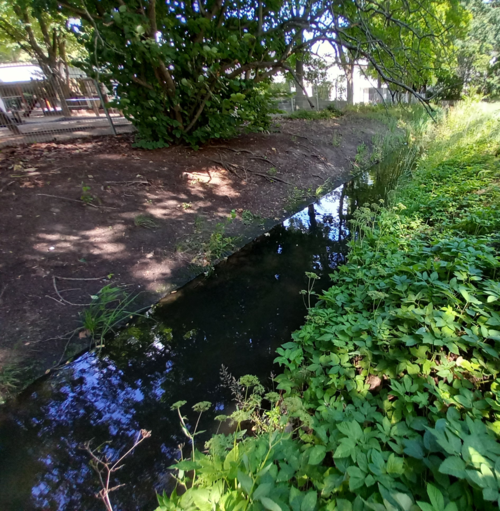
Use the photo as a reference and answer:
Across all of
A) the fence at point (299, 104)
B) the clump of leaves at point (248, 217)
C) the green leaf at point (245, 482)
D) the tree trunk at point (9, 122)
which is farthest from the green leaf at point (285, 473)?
the fence at point (299, 104)

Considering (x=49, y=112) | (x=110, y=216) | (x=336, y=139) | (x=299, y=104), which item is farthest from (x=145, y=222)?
(x=299, y=104)

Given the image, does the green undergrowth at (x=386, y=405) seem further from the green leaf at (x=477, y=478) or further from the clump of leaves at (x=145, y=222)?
the clump of leaves at (x=145, y=222)

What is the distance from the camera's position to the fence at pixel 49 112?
22.8ft

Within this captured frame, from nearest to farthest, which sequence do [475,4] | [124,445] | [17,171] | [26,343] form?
1. [124,445]
2. [26,343]
3. [17,171]
4. [475,4]

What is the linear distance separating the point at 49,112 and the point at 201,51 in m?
5.23

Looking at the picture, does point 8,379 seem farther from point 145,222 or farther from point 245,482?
point 145,222

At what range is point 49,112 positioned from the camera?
25.8 ft

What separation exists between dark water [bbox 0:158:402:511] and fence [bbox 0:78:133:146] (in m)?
5.55

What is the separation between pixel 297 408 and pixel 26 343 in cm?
282

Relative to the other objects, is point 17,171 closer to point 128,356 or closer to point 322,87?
point 128,356

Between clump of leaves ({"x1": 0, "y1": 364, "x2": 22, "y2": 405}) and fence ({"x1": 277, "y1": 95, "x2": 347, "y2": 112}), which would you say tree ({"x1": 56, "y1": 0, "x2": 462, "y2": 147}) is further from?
fence ({"x1": 277, "y1": 95, "x2": 347, "y2": 112})

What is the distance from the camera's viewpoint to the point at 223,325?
3.14 m

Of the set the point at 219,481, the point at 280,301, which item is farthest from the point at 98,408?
the point at 280,301

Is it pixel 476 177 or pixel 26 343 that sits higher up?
pixel 476 177
